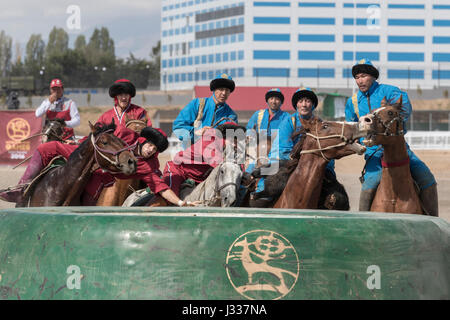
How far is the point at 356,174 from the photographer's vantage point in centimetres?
2106

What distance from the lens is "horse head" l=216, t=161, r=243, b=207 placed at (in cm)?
639

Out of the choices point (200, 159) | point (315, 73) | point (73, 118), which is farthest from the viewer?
point (315, 73)

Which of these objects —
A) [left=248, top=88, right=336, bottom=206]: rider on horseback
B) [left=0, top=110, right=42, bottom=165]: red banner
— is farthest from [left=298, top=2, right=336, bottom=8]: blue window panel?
[left=248, top=88, right=336, bottom=206]: rider on horseback

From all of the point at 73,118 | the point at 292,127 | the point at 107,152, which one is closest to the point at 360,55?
the point at 73,118

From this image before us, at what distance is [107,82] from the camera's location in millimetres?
77562

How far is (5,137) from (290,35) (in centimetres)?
5307

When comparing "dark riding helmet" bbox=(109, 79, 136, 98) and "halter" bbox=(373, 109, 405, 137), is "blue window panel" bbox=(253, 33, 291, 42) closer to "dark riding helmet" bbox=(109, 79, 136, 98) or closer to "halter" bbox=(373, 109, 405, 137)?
"dark riding helmet" bbox=(109, 79, 136, 98)

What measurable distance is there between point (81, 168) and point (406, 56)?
67405mm

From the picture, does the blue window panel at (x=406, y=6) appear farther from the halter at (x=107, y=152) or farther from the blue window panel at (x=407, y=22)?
the halter at (x=107, y=152)

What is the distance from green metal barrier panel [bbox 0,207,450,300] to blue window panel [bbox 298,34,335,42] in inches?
2725

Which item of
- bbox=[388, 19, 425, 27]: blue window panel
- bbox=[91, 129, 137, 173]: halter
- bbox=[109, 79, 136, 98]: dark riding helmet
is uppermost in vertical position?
bbox=[388, 19, 425, 27]: blue window panel

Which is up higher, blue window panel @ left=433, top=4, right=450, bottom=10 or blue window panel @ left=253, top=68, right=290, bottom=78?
blue window panel @ left=433, top=4, right=450, bottom=10

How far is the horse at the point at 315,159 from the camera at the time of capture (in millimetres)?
6539

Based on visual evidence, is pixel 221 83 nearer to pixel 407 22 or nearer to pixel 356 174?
pixel 356 174
